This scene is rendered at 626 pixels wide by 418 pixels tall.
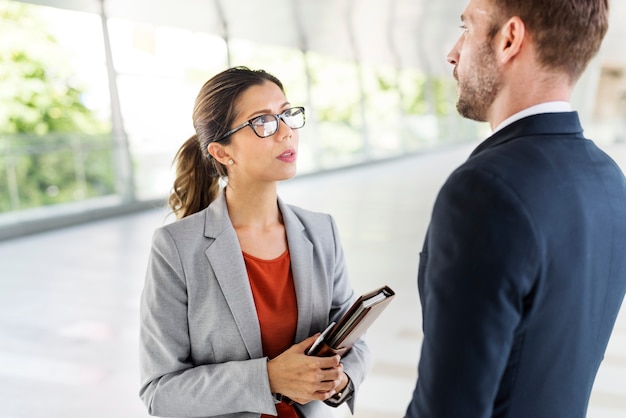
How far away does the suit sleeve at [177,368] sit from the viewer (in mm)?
1448

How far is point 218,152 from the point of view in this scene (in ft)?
5.61

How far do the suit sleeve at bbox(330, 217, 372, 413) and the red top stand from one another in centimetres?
16

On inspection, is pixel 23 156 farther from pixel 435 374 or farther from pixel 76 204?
pixel 435 374

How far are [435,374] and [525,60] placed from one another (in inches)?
23.2

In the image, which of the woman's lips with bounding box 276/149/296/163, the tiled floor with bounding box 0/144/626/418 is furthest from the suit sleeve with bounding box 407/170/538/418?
the tiled floor with bounding box 0/144/626/418

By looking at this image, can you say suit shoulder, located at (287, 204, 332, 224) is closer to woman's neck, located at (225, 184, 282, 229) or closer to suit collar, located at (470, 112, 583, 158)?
woman's neck, located at (225, 184, 282, 229)

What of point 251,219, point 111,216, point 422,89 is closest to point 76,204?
point 111,216

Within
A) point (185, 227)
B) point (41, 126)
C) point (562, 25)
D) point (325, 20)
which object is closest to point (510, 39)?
point (562, 25)

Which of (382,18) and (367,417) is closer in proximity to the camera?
(367,417)

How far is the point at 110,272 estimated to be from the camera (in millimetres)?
5949

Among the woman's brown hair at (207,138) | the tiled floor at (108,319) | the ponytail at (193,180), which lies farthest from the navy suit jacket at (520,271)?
the tiled floor at (108,319)

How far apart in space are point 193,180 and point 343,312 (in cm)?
64

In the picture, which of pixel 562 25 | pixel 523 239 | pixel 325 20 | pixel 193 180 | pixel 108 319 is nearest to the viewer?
pixel 523 239

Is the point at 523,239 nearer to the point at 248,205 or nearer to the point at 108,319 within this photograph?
the point at 248,205
